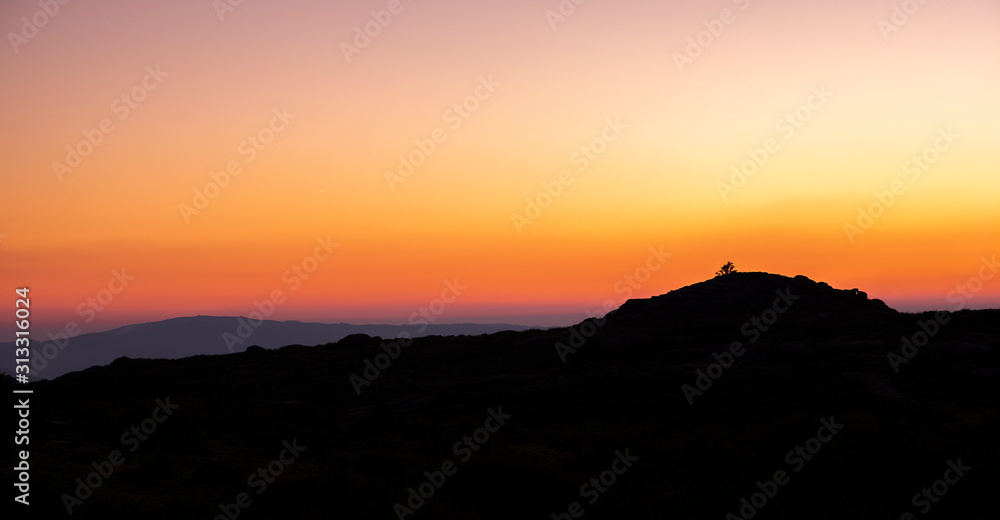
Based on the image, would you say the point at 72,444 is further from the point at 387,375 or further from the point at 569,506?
the point at 387,375

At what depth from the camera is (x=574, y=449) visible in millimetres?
20609

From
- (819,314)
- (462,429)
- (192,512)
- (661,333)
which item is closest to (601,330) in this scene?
(661,333)

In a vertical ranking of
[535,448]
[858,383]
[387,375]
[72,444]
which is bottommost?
[858,383]

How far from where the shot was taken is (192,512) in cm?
1268

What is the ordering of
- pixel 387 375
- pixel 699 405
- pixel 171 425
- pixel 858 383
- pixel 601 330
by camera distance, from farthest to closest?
pixel 601 330, pixel 387 375, pixel 858 383, pixel 699 405, pixel 171 425

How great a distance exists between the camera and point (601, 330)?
238ft

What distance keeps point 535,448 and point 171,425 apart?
35.1 feet

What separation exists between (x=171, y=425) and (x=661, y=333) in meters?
52.8

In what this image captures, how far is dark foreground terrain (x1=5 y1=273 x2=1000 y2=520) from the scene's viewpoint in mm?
13688

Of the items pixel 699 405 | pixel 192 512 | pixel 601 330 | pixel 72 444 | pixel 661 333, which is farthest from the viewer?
pixel 601 330

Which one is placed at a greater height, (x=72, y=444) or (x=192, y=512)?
(x=72, y=444)

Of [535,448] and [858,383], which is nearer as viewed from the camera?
[535,448]

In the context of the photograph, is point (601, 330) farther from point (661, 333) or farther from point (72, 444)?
point (72, 444)

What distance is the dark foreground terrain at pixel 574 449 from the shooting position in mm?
13688
